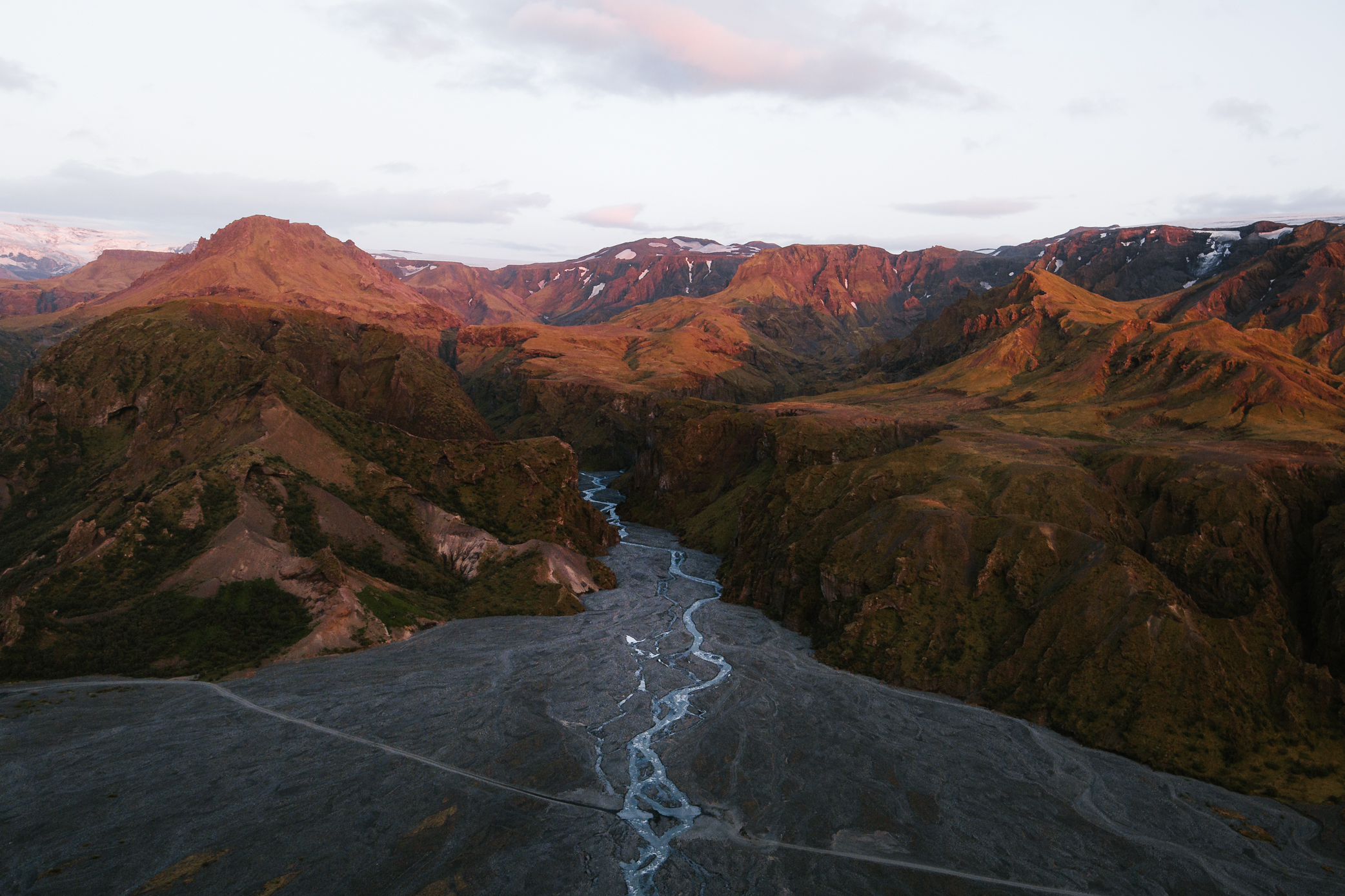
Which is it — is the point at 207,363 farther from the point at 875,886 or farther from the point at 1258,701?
the point at 1258,701

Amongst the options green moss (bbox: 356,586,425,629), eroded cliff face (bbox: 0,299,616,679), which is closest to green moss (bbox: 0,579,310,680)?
eroded cliff face (bbox: 0,299,616,679)

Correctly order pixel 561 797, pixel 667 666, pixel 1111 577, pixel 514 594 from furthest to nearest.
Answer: pixel 514 594 < pixel 667 666 < pixel 1111 577 < pixel 561 797

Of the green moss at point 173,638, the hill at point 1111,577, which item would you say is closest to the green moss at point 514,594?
the green moss at point 173,638

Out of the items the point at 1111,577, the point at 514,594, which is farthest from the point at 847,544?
the point at 514,594

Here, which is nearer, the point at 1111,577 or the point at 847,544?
the point at 1111,577

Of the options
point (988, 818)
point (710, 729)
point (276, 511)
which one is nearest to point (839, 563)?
point (710, 729)

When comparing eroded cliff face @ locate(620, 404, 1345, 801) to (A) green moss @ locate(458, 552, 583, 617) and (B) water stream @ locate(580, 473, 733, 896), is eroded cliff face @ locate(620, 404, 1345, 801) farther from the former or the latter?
(A) green moss @ locate(458, 552, 583, 617)

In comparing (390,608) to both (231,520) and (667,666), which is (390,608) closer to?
(231,520)
